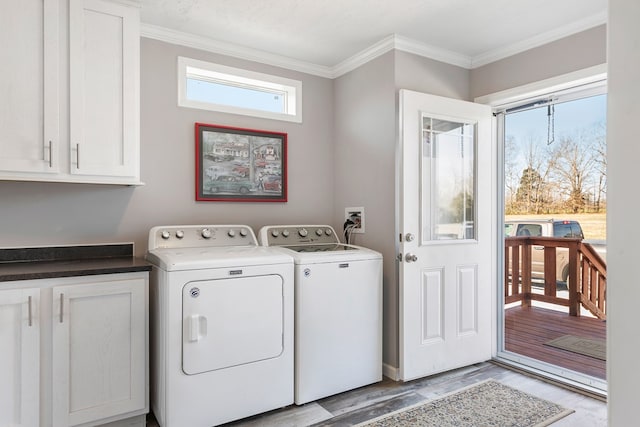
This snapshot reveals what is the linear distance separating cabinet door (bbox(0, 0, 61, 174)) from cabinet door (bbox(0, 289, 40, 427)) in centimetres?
64

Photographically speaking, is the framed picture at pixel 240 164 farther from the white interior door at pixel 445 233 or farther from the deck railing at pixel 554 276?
the deck railing at pixel 554 276

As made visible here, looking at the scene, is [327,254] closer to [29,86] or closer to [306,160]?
[306,160]

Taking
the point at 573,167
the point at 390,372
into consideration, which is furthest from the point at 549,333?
the point at 390,372

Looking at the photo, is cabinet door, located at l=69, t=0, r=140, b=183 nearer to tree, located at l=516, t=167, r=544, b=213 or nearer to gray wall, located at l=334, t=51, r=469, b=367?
gray wall, located at l=334, t=51, r=469, b=367

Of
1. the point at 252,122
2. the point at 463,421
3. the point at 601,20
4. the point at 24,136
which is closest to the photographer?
the point at 24,136

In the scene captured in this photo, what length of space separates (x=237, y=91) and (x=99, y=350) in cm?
202

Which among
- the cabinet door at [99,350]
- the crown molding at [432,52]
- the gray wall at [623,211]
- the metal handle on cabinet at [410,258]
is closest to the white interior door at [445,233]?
the metal handle on cabinet at [410,258]

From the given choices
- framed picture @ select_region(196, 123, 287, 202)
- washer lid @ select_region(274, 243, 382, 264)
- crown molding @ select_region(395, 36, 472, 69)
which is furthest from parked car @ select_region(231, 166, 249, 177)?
crown molding @ select_region(395, 36, 472, 69)

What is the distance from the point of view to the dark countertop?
1.93 meters

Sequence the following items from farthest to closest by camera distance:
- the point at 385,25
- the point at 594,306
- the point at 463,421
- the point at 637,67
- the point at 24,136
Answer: the point at 594,306 < the point at 385,25 < the point at 463,421 < the point at 24,136 < the point at 637,67

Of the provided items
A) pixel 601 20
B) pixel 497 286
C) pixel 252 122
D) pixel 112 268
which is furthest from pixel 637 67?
pixel 497 286

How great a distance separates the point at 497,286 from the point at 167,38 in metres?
3.09

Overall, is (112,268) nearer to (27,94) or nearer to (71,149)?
(71,149)

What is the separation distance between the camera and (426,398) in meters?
2.57
